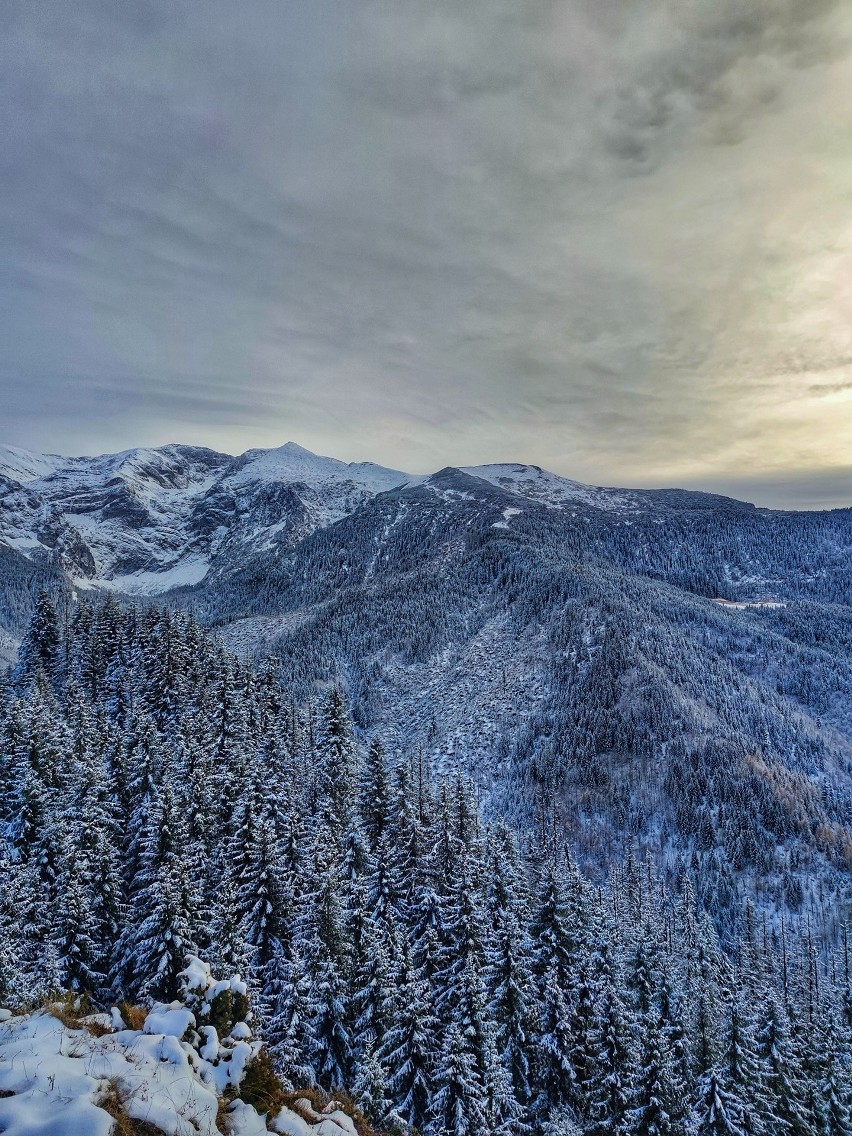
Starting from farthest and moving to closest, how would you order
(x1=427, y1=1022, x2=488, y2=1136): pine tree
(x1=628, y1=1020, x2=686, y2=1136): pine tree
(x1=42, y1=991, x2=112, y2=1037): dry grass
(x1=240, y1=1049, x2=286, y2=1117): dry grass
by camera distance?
(x1=628, y1=1020, x2=686, y2=1136): pine tree
(x1=427, y1=1022, x2=488, y2=1136): pine tree
(x1=240, y1=1049, x2=286, y2=1117): dry grass
(x1=42, y1=991, x2=112, y2=1037): dry grass

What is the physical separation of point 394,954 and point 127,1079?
69.3 feet

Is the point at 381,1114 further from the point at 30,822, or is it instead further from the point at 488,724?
the point at 488,724

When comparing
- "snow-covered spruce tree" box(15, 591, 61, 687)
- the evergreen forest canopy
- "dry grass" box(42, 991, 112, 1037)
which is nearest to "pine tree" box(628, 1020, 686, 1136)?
the evergreen forest canopy

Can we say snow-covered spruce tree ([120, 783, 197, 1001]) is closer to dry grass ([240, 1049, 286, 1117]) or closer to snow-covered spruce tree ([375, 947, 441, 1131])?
snow-covered spruce tree ([375, 947, 441, 1131])

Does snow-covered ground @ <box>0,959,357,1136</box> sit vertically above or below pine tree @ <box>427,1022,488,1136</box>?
above

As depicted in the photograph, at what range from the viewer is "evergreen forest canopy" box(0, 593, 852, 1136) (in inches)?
998

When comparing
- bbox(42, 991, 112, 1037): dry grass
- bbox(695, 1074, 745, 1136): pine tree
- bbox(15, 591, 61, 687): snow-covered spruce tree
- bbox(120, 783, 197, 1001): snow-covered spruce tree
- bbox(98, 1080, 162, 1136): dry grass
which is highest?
bbox(98, 1080, 162, 1136): dry grass

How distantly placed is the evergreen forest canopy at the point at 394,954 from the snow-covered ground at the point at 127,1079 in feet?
40.6

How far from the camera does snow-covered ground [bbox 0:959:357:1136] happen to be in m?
6.98

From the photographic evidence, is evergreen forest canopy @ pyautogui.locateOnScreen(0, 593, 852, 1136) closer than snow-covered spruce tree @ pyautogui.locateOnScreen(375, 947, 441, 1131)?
No

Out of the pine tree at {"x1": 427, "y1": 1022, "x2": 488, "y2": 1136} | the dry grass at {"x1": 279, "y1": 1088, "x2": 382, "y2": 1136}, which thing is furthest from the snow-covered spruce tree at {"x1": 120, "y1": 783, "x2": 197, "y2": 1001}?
the dry grass at {"x1": 279, "y1": 1088, "x2": 382, "y2": 1136}

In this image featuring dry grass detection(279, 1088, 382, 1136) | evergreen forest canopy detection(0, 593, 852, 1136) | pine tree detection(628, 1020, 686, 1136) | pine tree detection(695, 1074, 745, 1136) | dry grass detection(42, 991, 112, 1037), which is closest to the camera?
dry grass detection(42, 991, 112, 1037)

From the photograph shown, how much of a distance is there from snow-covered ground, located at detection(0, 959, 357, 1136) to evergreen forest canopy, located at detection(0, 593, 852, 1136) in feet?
40.6

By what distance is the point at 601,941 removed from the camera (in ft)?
105
